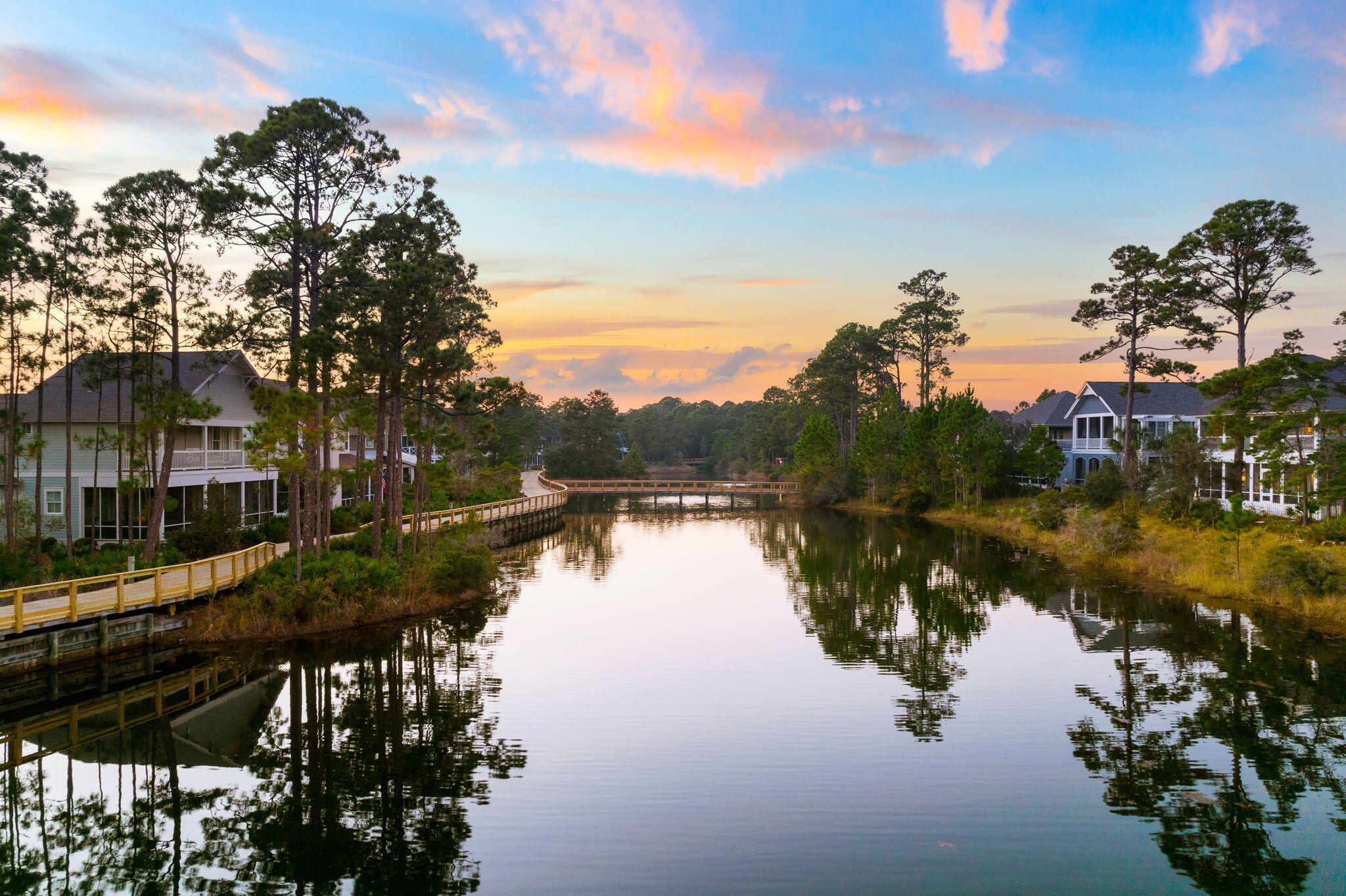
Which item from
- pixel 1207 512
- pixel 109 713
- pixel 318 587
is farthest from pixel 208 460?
pixel 1207 512

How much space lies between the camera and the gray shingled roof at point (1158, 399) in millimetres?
51500

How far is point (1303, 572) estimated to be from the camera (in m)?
22.5

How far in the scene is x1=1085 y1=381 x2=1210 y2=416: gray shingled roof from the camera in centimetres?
5150

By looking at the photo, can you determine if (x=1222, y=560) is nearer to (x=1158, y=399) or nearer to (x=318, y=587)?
(x=318, y=587)

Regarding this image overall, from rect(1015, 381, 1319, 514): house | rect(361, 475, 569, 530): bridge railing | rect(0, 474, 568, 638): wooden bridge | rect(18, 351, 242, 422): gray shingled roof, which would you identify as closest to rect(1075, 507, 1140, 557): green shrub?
rect(1015, 381, 1319, 514): house

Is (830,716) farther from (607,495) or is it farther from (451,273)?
(607,495)

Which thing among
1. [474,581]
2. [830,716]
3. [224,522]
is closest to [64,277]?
[224,522]

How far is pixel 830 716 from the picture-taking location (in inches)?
603

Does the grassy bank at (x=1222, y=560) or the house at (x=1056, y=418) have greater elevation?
the house at (x=1056, y=418)

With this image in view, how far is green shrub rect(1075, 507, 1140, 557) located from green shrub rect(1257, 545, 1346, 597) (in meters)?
8.22

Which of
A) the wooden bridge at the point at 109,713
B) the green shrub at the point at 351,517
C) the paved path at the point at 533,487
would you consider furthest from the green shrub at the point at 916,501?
the wooden bridge at the point at 109,713

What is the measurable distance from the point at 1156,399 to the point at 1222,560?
29586 millimetres

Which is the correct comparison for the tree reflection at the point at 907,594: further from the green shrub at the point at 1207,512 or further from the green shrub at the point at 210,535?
the green shrub at the point at 210,535

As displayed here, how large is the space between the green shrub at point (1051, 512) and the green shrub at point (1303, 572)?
52.8 ft
